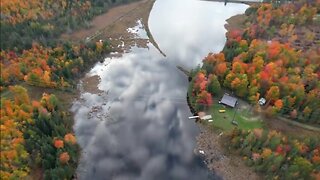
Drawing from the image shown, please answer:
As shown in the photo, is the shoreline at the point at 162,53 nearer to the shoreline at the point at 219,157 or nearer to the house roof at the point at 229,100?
the shoreline at the point at 219,157

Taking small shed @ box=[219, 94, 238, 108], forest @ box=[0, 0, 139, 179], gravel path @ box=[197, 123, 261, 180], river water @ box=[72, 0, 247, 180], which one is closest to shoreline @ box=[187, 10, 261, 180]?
gravel path @ box=[197, 123, 261, 180]

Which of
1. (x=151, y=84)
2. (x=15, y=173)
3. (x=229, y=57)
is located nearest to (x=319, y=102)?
(x=229, y=57)

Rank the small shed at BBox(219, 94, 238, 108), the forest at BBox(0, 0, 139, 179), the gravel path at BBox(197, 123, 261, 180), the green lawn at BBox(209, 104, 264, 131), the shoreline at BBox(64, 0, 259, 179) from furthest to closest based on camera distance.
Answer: the small shed at BBox(219, 94, 238, 108)
the green lawn at BBox(209, 104, 264, 131)
the shoreline at BBox(64, 0, 259, 179)
the gravel path at BBox(197, 123, 261, 180)
the forest at BBox(0, 0, 139, 179)

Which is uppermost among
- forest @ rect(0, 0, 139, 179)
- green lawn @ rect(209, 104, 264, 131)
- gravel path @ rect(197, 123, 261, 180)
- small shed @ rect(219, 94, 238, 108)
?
forest @ rect(0, 0, 139, 179)

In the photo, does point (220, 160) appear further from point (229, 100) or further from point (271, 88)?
point (271, 88)

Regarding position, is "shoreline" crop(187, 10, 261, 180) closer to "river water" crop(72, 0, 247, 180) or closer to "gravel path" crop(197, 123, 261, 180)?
"gravel path" crop(197, 123, 261, 180)

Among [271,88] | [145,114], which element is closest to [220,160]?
[145,114]

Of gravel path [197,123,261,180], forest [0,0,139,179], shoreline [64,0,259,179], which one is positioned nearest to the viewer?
forest [0,0,139,179]
